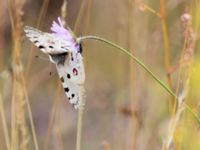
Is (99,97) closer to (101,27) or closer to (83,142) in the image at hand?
(83,142)

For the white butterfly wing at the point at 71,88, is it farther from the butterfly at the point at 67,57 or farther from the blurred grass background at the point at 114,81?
the blurred grass background at the point at 114,81

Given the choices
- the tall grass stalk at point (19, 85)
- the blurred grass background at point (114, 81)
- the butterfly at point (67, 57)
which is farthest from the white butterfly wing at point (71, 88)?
the tall grass stalk at point (19, 85)

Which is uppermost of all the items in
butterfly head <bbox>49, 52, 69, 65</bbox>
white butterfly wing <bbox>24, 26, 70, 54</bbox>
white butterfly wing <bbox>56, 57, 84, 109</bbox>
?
white butterfly wing <bbox>24, 26, 70, 54</bbox>

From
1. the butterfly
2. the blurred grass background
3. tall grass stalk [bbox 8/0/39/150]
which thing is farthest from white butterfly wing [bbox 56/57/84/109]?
tall grass stalk [bbox 8/0/39/150]

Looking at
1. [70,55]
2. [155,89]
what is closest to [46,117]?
[155,89]

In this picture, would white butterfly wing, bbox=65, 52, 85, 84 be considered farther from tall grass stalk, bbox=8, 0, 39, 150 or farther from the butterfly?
tall grass stalk, bbox=8, 0, 39, 150
